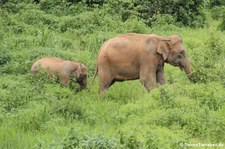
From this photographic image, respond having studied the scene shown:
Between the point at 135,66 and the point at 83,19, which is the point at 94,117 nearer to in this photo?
the point at 135,66

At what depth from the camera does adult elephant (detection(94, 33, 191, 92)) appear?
9641 mm

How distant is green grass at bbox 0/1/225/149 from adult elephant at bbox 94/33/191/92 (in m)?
0.30

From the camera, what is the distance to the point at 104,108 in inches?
341

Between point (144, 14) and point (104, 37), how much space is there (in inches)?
153

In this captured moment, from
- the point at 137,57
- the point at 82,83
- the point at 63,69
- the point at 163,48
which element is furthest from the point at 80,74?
the point at 163,48

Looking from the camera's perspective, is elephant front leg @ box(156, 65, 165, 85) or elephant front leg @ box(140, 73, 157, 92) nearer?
elephant front leg @ box(140, 73, 157, 92)

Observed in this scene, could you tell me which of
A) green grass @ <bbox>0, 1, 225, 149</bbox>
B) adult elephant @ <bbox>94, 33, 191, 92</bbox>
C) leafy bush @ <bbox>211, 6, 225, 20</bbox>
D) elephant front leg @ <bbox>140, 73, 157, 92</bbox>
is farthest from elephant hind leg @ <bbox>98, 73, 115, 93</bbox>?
leafy bush @ <bbox>211, 6, 225, 20</bbox>

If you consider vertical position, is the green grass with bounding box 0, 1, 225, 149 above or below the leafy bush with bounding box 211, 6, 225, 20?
above

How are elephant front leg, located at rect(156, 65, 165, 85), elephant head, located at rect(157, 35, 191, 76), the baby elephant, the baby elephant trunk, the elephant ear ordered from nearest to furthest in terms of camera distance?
the elephant ear → elephant head, located at rect(157, 35, 191, 76) → elephant front leg, located at rect(156, 65, 165, 85) → the baby elephant → the baby elephant trunk

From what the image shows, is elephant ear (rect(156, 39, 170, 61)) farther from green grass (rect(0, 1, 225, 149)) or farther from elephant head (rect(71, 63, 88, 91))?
elephant head (rect(71, 63, 88, 91))

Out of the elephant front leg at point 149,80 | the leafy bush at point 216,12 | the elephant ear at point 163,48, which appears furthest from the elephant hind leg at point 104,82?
the leafy bush at point 216,12

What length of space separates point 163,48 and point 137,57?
49 cm

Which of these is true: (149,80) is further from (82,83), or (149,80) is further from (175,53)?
(82,83)

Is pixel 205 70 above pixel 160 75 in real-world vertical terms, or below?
above
